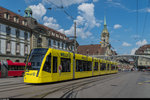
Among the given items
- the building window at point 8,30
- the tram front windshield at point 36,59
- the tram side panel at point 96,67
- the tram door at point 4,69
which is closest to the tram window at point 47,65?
the tram front windshield at point 36,59

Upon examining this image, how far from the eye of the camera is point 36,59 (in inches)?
492

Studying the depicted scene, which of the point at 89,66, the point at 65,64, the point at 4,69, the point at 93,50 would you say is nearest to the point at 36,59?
the point at 65,64

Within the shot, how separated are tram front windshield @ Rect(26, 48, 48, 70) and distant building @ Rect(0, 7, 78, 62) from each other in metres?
20.4

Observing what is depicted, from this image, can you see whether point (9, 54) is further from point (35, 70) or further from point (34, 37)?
point (35, 70)

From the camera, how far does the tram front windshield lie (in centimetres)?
1225

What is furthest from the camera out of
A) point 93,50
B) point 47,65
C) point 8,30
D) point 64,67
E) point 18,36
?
point 93,50

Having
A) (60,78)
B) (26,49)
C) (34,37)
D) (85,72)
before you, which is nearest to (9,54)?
(26,49)

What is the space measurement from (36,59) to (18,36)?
80.9ft

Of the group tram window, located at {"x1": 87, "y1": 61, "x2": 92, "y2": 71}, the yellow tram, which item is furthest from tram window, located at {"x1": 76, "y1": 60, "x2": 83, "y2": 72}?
tram window, located at {"x1": 87, "y1": 61, "x2": 92, "y2": 71}

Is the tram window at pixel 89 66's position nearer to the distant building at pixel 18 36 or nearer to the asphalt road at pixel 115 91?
the asphalt road at pixel 115 91

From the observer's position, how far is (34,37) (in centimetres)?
4038

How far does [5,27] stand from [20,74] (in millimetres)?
10151

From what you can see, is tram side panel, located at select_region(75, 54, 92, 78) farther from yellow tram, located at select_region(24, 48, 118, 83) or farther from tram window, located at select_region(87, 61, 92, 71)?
yellow tram, located at select_region(24, 48, 118, 83)

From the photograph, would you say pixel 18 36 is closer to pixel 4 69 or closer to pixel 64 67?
pixel 4 69
